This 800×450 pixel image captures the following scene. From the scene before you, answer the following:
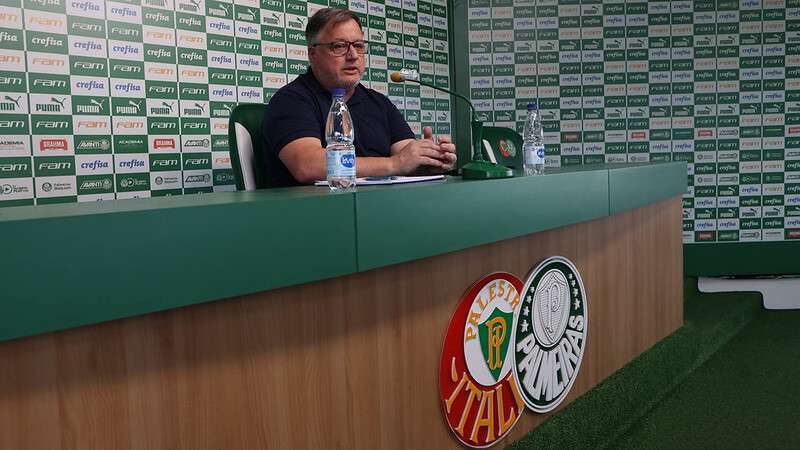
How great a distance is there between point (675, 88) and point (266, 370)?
3.84 m

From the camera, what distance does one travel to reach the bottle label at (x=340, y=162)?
4.97 ft

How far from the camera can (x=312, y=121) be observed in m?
2.20

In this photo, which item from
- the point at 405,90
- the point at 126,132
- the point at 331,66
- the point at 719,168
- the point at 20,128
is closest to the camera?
the point at 331,66

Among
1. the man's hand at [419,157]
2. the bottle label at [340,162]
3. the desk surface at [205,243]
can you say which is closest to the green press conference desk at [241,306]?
the desk surface at [205,243]

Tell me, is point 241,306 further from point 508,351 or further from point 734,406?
point 734,406

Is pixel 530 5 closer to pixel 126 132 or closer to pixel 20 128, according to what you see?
pixel 126 132

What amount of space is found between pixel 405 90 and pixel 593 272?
6.79ft

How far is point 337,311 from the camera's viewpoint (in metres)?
1.39

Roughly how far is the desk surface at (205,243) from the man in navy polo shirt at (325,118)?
34 cm

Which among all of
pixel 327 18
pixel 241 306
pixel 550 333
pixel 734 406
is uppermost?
pixel 327 18

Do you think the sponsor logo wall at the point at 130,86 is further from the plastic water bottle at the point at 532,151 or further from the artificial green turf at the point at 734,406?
the artificial green turf at the point at 734,406

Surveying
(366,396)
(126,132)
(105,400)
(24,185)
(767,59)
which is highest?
(767,59)

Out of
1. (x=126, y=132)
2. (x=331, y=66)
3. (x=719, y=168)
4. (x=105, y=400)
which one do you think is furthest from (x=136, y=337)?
(x=719, y=168)

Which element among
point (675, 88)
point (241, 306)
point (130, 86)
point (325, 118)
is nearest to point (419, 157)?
point (325, 118)
